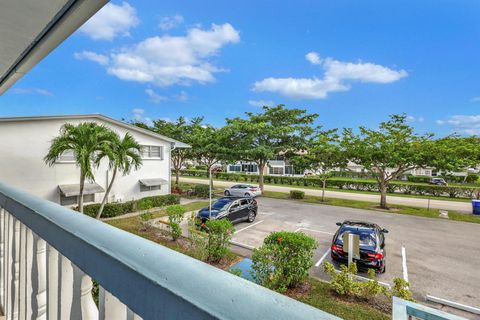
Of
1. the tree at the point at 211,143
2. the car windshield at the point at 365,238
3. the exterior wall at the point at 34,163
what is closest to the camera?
the car windshield at the point at 365,238

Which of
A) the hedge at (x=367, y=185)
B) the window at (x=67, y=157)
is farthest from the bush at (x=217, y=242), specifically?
the hedge at (x=367, y=185)

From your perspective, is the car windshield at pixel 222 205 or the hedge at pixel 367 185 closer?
the car windshield at pixel 222 205

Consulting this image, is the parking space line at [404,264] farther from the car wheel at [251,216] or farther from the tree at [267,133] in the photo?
the tree at [267,133]

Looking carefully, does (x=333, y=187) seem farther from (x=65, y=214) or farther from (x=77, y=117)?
(x=65, y=214)

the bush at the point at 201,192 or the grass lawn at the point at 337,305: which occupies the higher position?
the bush at the point at 201,192

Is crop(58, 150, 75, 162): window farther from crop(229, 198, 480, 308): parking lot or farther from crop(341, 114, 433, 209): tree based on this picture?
crop(341, 114, 433, 209): tree

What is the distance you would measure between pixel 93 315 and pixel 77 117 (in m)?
16.7

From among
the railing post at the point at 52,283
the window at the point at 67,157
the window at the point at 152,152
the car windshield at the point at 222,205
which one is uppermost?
the window at the point at 152,152

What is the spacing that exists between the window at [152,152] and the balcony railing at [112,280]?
1814 cm

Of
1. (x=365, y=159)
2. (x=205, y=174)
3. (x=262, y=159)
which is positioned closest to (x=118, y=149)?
(x=262, y=159)

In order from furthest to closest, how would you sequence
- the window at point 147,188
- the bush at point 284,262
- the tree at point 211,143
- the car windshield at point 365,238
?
the tree at point 211,143, the window at point 147,188, the car windshield at point 365,238, the bush at point 284,262

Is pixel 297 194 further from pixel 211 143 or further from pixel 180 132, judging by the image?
pixel 180 132

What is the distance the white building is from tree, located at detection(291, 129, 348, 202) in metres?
13.3

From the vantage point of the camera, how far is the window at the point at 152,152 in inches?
742
